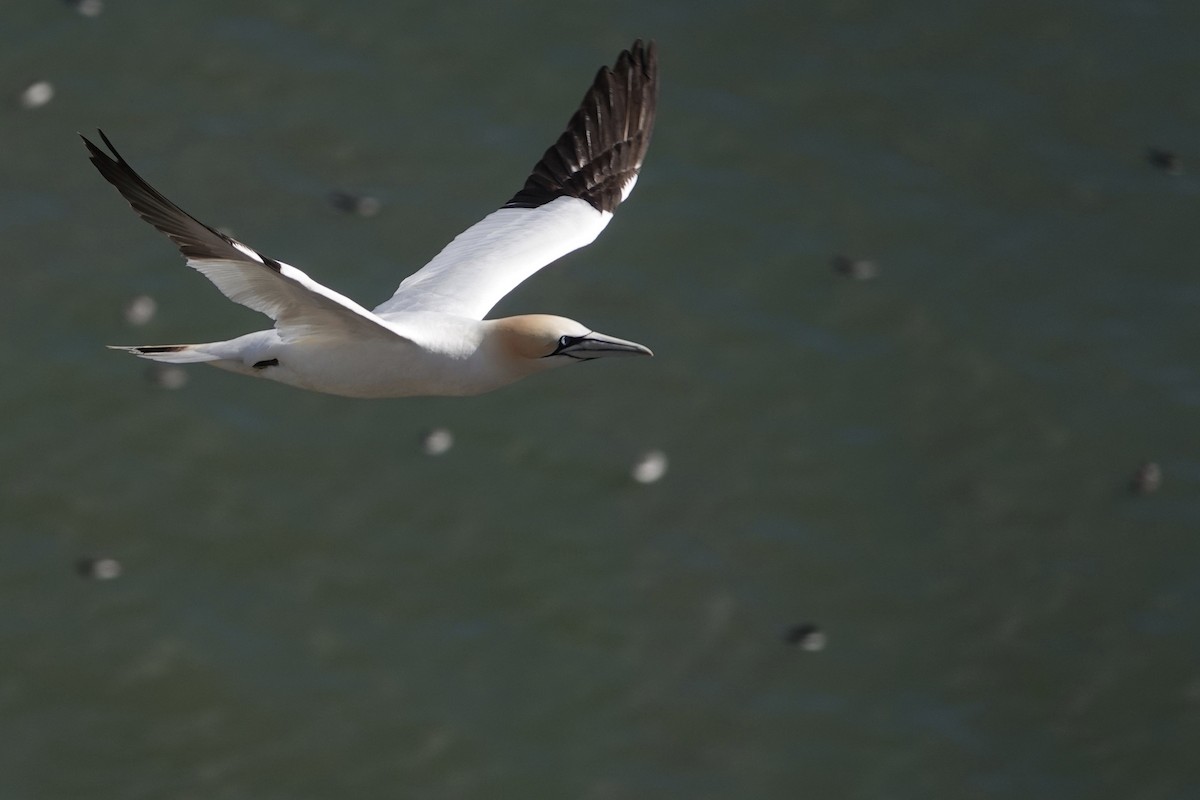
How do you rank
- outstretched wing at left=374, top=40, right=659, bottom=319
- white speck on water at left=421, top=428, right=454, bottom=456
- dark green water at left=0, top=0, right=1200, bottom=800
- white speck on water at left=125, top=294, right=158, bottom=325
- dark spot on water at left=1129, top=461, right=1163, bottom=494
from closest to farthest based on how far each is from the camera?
outstretched wing at left=374, top=40, right=659, bottom=319 → dark green water at left=0, top=0, right=1200, bottom=800 → white speck on water at left=421, top=428, right=454, bottom=456 → white speck on water at left=125, top=294, right=158, bottom=325 → dark spot on water at left=1129, top=461, right=1163, bottom=494

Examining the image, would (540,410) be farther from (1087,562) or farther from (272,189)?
(1087,562)

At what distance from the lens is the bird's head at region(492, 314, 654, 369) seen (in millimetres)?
8320

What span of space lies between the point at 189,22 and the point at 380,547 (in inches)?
172

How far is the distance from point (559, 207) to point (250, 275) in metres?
2.58

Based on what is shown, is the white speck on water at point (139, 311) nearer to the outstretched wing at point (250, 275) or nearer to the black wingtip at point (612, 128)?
the black wingtip at point (612, 128)

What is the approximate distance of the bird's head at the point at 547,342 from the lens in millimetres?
8320

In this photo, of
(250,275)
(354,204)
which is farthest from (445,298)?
(354,204)

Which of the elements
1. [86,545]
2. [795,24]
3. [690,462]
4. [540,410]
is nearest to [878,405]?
[690,462]

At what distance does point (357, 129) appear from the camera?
551 inches

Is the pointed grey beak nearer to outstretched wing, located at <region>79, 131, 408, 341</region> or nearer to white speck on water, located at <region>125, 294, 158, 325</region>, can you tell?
outstretched wing, located at <region>79, 131, 408, 341</region>

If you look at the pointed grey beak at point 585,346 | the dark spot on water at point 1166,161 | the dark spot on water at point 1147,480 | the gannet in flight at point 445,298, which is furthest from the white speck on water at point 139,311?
the dark spot on water at point 1166,161

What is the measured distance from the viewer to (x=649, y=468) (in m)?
12.7

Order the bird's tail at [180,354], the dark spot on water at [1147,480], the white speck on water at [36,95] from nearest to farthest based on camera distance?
the bird's tail at [180,354] → the dark spot on water at [1147,480] → the white speck on water at [36,95]

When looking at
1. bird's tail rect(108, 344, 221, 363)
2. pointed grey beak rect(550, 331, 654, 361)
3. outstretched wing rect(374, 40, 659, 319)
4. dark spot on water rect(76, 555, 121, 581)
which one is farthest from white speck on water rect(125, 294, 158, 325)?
pointed grey beak rect(550, 331, 654, 361)
